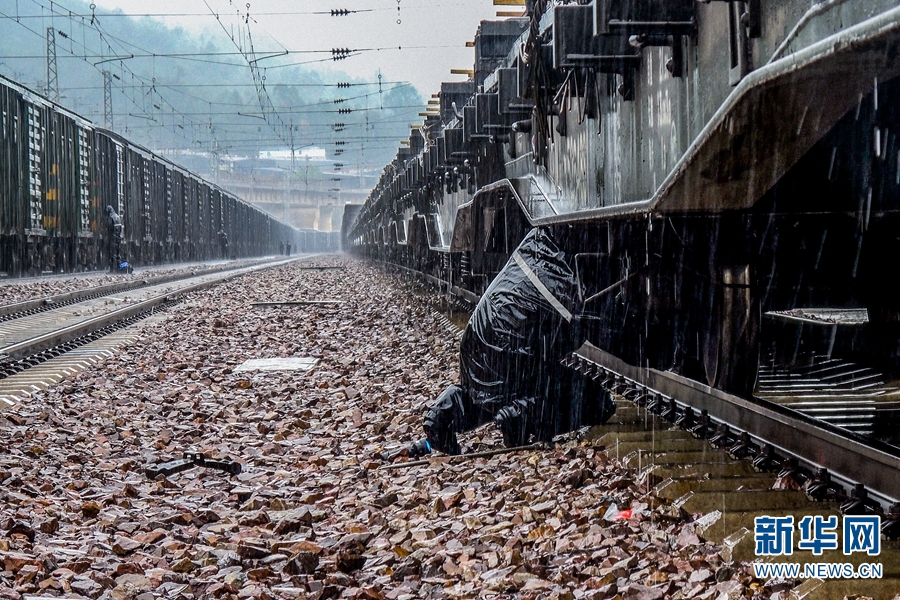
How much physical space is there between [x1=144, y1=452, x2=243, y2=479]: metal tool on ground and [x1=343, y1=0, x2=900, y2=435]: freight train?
6.75 feet

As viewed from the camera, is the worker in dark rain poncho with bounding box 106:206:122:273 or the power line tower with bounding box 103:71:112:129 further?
the power line tower with bounding box 103:71:112:129

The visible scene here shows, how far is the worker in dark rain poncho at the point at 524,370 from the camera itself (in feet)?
15.9

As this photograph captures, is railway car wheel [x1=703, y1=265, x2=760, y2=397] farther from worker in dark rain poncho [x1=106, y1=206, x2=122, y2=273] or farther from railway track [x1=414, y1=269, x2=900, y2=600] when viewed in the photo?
worker in dark rain poncho [x1=106, y1=206, x2=122, y2=273]

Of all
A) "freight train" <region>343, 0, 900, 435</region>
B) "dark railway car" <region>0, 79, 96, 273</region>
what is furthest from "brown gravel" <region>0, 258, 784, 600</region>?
"dark railway car" <region>0, 79, 96, 273</region>

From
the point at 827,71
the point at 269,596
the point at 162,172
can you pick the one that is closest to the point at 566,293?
the point at 269,596

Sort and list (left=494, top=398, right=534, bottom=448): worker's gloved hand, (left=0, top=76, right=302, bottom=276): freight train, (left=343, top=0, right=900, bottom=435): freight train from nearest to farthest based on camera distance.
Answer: (left=343, top=0, right=900, bottom=435): freight train
(left=494, top=398, right=534, bottom=448): worker's gloved hand
(left=0, top=76, right=302, bottom=276): freight train

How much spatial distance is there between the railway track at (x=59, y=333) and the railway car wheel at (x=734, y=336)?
4.77 m

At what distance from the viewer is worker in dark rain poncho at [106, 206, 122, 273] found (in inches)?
1046

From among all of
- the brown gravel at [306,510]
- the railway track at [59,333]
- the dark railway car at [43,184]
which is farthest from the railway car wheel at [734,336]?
the dark railway car at [43,184]

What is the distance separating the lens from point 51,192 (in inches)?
843

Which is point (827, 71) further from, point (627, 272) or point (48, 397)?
point (48, 397)

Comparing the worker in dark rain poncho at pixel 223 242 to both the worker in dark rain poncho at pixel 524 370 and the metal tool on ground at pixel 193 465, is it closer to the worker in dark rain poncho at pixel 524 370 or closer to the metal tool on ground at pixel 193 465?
the metal tool on ground at pixel 193 465

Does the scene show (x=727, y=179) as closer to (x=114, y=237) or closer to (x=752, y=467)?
(x=752, y=467)

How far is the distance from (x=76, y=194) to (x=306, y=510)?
21.8 metres
